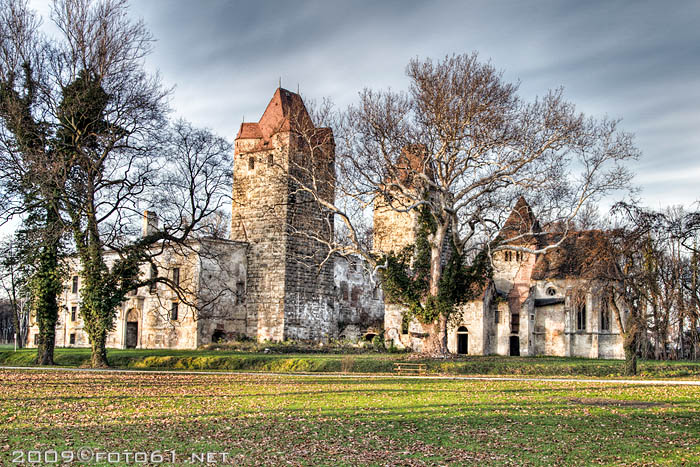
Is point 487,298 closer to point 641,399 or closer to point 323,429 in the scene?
point 641,399

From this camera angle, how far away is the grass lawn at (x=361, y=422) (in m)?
8.98

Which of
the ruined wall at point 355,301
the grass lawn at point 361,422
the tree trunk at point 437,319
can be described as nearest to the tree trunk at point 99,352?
the grass lawn at point 361,422

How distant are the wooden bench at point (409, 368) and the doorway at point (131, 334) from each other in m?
24.4

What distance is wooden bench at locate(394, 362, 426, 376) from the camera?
25006 mm

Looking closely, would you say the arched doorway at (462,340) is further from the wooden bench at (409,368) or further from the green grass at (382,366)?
the wooden bench at (409,368)

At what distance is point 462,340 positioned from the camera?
44438 millimetres

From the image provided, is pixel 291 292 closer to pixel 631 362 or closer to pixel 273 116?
pixel 273 116

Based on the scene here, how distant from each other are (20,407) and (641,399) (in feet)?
42.7

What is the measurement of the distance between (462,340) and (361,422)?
111 feet

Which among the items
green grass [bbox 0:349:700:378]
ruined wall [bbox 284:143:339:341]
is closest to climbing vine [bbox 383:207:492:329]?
green grass [bbox 0:349:700:378]

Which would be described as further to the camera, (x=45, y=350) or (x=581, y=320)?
(x=581, y=320)

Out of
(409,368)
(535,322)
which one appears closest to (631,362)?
(409,368)

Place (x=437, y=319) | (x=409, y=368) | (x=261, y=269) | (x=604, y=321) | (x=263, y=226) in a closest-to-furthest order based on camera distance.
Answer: (x=409, y=368) < (x=437, y=319) < (x=261, y=269) < (x=263, y=226) < (x=604, y=321)

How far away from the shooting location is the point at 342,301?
4669 centimetres
